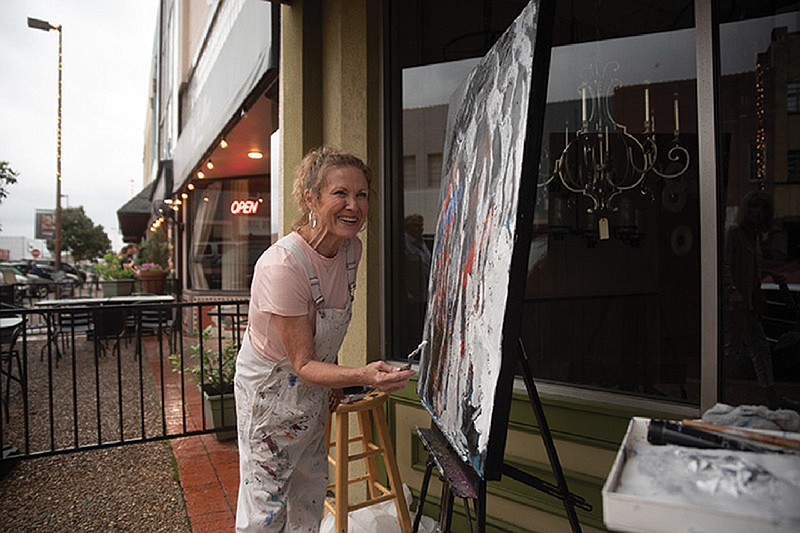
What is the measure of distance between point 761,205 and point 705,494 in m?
A: 2.56

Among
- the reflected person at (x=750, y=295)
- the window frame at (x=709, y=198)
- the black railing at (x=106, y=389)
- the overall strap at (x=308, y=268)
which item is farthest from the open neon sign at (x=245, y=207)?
the window frame at (x=709, y=198)

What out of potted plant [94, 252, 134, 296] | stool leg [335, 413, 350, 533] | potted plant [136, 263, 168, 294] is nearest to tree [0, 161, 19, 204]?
potted plant [94, 252, 134, 296]

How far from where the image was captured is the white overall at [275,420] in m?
1.75

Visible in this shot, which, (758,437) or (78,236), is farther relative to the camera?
(78,236)

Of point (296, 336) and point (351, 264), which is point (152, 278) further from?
point (296, 336)

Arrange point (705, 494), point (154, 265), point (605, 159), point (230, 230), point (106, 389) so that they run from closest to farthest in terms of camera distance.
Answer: point (705, 494), point (605, 159), point (106, 389), point (230, 230), point (154, 265)

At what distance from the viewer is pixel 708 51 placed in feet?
5.07

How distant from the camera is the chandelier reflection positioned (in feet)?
12.2

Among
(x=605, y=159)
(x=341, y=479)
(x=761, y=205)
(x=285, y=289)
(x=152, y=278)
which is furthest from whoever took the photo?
(x=152, y=278)

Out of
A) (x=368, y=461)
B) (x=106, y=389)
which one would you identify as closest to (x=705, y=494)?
(x=368, y=461)

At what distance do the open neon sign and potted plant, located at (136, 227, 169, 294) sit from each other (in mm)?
1910

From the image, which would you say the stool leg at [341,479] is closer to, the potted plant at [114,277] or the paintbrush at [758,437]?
the paintbrush at [758,437]

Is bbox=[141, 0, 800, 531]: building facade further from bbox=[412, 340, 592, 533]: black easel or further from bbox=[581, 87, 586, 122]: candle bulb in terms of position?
bbox=[412, 340, 592, 533]: black easel

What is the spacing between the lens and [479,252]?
137cm
